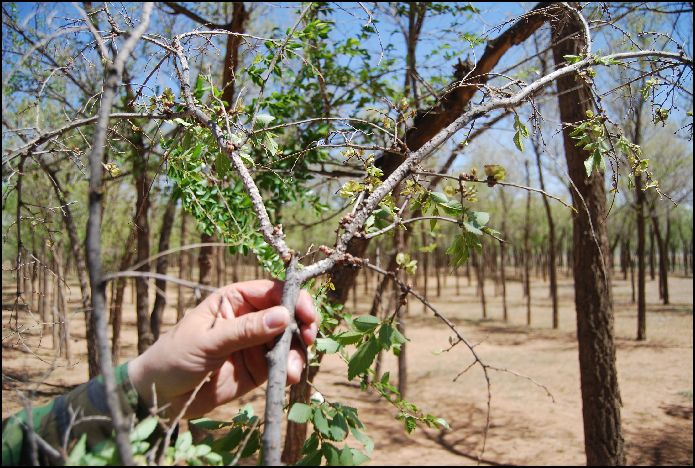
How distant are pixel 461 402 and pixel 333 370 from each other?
13.8ft

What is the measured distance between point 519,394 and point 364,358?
10463 millimetres

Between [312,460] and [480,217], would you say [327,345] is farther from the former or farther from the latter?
[480,217]

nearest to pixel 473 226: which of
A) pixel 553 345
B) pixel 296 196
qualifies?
pixel 296 196

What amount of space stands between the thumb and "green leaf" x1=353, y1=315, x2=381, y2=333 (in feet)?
1.03

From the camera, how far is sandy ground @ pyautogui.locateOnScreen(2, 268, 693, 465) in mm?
7699

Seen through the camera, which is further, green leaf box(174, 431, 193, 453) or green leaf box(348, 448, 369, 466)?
green leaf box(348, 448, 369, 466)

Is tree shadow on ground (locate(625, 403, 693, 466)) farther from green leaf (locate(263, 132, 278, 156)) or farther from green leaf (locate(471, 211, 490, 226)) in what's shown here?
green leaf (locate(263, 132, 278, 156))

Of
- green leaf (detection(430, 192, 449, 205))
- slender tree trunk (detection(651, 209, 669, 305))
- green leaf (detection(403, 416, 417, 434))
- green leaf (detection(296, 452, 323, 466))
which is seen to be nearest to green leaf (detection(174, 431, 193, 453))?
green leaf (detection(296, 452, 323, 466))

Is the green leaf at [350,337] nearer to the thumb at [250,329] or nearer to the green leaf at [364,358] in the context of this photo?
the green leaf at [364,358]

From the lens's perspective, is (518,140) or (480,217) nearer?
(480,217)

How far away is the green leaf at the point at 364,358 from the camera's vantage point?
127cm

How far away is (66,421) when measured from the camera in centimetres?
109

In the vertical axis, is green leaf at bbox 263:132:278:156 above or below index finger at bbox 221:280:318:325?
above

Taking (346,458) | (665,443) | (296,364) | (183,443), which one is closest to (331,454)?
(346,458)
